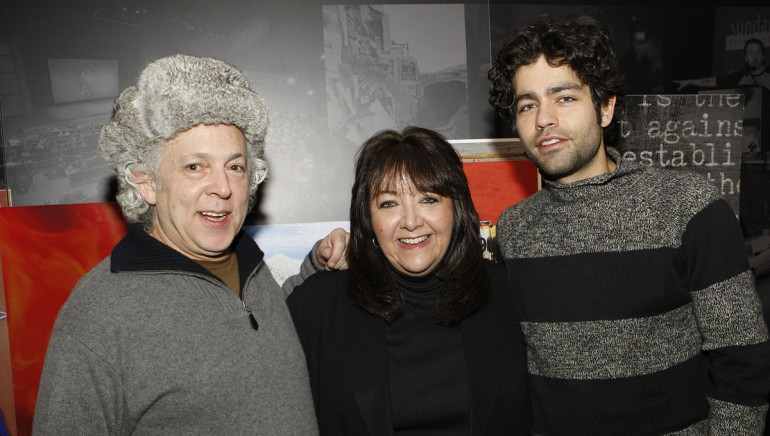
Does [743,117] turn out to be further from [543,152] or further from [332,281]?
[332,281]

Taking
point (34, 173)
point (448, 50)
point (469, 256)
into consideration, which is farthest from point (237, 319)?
point (448, 50)

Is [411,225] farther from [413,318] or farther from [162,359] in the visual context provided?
[162,359]

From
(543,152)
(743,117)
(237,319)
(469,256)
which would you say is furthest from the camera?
(743,117)

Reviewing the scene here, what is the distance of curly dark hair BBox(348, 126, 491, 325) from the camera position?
6.09 feet

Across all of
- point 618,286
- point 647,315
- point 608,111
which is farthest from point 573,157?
point 647,315

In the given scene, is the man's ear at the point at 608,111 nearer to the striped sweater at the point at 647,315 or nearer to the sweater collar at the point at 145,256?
the striped sweater at the point at 647,315

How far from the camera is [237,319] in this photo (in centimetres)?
158

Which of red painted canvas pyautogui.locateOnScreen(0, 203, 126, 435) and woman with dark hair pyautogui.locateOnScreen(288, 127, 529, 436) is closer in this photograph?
woman with dark hair pyautogui.locateOnScreen(288, 127, 529, 436)

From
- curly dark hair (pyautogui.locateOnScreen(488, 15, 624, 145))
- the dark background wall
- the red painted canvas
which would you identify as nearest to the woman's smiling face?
curly dark hair (pyautogui.locateOnScreen(488, 15, 624, 145))

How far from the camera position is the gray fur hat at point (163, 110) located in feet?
4.80

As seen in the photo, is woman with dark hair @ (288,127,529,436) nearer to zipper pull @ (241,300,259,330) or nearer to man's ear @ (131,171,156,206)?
zipper pull @ (241,300,259,330)

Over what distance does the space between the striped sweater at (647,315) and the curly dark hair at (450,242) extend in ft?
0.84

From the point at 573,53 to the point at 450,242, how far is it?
0.79 meters

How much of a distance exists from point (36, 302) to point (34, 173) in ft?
1.92
